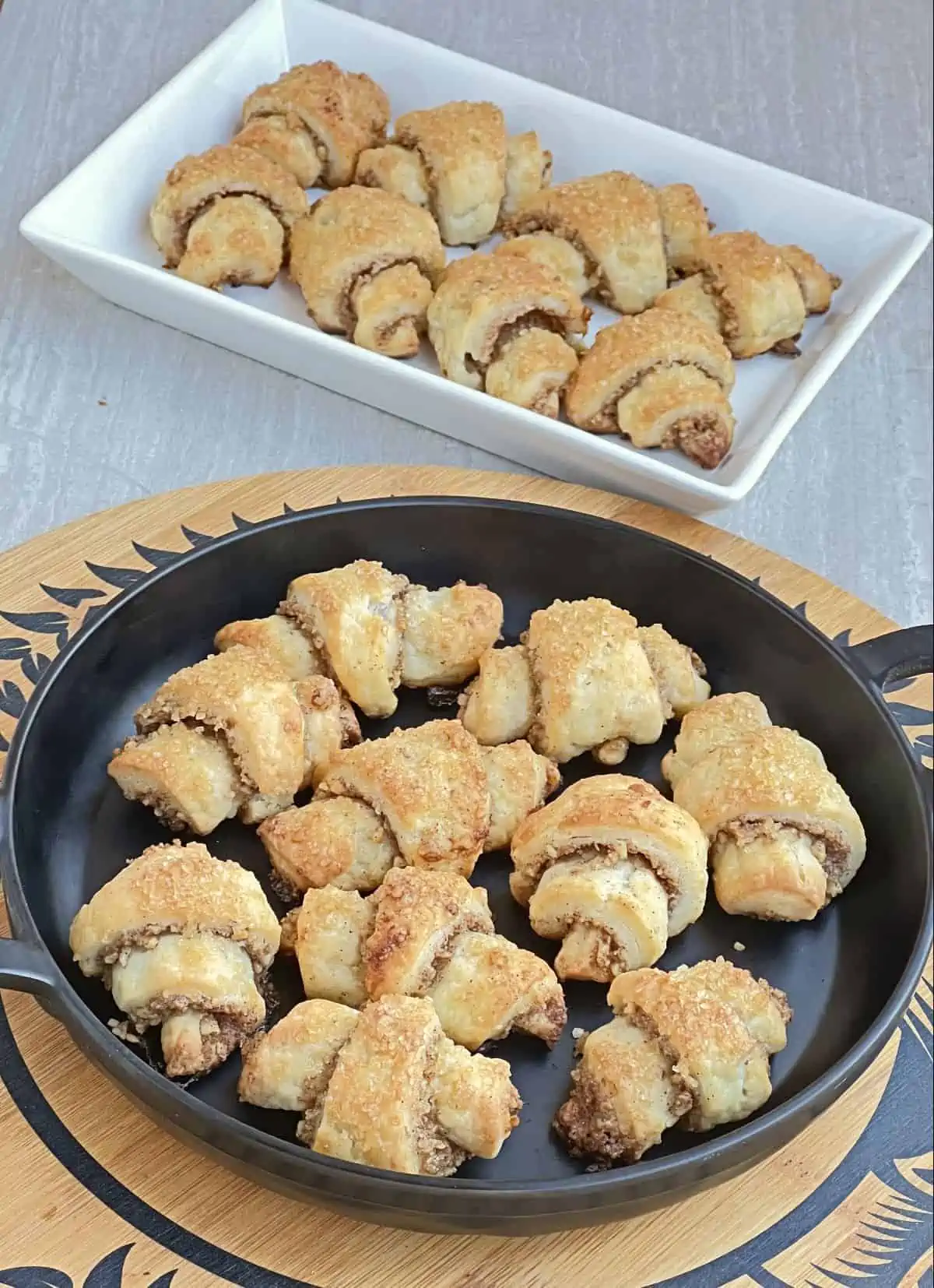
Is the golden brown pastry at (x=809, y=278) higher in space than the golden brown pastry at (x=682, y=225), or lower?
higher

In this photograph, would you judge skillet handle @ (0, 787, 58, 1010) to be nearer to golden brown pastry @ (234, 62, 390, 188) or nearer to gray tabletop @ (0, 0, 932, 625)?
gray tabletop @ (0, 0, 932, 625)

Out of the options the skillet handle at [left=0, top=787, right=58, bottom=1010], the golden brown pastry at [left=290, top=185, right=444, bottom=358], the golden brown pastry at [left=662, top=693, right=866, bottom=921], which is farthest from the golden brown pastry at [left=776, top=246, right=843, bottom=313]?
the skillet handle at [left=0, top=787, right=58, bottom=1010]

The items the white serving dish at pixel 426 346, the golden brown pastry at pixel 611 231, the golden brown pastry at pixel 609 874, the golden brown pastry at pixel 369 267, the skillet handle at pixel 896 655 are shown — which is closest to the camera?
the golden brown pastry at pixel 609 874

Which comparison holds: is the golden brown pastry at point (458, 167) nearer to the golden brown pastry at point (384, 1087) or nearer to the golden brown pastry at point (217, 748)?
the golden brown pastry at point (217, 748)

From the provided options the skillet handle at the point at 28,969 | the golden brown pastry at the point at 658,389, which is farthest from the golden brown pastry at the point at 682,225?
the skillet handle at the point at 28,969

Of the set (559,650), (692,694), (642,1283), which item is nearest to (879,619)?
(692,694)

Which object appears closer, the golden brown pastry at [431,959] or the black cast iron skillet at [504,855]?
the black cast iron skillet at [504,855]

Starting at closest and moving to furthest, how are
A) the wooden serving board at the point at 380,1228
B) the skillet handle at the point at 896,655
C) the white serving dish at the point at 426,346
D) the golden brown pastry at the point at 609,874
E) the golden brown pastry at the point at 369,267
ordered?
the wooden serving board at the point at 380,1228, the golden brown pastry at the point at 609,874, the skillet handle at the point at 896,655, the white serving dish at the point at 426,346, the golden brown pastry at the point at 369,267
